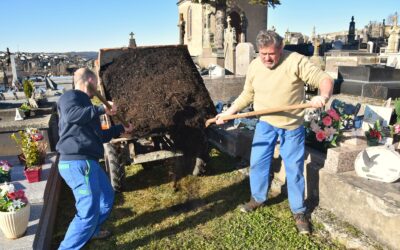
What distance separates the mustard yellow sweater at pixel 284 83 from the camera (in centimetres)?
347

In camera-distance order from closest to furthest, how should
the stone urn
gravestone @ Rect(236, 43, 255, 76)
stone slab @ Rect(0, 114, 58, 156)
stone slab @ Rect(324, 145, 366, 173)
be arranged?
the stone urn, stone slab @ Rect(324, 145, 366, 173), stone slab @ Rect(0, 114, 58, 156), gravestone @ Rect(236, 43, 255, 76)

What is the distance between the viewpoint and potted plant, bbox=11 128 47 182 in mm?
4191

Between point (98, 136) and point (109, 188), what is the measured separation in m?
0.61

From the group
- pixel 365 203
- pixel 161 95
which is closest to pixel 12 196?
pixel 161 95

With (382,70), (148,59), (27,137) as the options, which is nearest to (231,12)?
(382,70)

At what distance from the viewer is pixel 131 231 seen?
155 inches

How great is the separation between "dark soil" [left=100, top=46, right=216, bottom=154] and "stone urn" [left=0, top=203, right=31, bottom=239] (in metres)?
1.84

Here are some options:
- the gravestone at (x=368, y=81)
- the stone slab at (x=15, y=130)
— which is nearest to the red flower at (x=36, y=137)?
the stone slab at (x=15, y=130)

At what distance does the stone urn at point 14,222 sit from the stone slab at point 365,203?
3.50 metres

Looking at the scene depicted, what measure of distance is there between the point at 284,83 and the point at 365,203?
5.31 feet

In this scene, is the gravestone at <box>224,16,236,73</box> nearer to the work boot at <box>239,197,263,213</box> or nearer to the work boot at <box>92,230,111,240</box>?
the work boot at <box>239,197,263,213</box>

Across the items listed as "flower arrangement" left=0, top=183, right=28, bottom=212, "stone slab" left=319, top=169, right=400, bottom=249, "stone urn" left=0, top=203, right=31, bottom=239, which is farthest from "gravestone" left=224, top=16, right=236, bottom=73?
"stone urn" left=0, top=203, right=31, bottom=239

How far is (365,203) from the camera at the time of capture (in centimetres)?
344

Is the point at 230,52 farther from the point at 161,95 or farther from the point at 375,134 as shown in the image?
the point at 375,134
